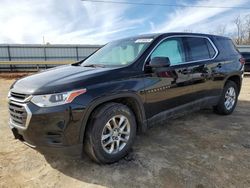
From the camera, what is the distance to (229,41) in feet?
18.3

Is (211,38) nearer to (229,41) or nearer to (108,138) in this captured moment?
(229,41)

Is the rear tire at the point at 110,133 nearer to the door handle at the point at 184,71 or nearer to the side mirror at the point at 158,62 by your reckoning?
the side mirror at the point at 158,62

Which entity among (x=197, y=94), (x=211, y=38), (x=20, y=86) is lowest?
(x=197, y=94)

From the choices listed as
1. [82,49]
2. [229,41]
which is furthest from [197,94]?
[82,49]

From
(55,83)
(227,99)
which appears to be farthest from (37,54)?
(55,83)

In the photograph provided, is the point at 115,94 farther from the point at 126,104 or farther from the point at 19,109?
the point at 19,109

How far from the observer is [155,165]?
10.4 ft

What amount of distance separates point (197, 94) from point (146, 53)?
1.47 metres

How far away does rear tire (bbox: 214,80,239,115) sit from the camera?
5266 mm

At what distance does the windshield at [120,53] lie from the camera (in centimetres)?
369

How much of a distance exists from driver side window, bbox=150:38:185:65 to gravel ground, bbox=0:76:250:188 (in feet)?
4.42

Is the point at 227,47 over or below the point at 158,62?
over

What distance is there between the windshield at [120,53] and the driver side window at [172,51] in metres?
0.22

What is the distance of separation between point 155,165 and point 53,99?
1.59m
